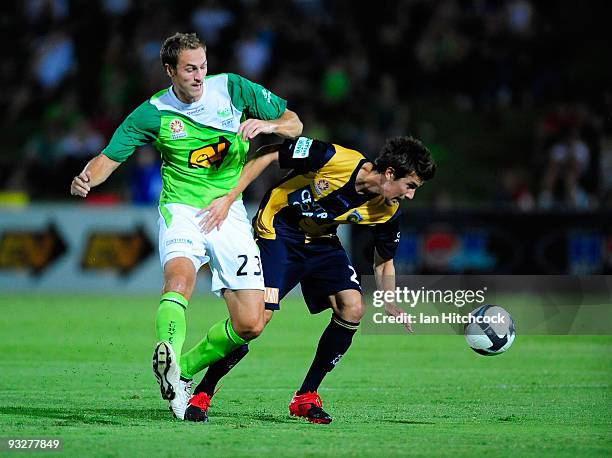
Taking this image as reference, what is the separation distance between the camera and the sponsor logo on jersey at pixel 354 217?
7773 millimetres

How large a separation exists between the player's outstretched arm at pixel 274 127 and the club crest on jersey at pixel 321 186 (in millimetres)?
340

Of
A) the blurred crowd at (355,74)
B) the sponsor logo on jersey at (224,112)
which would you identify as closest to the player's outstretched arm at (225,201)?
the sponsor logo on jersey at (224,112)

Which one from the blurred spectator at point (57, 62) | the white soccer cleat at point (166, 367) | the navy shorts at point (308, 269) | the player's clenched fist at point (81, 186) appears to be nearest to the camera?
the white soccer cleat at point (166, 367)

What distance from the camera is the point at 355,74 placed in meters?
20.2

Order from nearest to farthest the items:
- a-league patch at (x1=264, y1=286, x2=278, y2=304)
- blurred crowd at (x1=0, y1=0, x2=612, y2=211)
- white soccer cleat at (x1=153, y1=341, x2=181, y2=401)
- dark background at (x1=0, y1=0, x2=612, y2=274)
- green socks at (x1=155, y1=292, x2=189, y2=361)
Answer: white soccer cleat at (x1=153, y1=341, x2=181, y2=401) → green socks at (x1=155, y1=292, x2=189, y2=361) → a-league patch at (x1=264, y1=286, x2=278, y2=304) → dark background at (x1=0, y1=0, x2=612, y2=274) → blurred crowd at (x1=0, y1=0, x2=612, y2=211)

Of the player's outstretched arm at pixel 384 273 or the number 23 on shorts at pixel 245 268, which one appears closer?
the number 23 on shorts at pixel 245 268

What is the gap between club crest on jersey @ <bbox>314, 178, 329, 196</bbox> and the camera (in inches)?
304

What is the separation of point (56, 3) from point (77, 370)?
1298cm

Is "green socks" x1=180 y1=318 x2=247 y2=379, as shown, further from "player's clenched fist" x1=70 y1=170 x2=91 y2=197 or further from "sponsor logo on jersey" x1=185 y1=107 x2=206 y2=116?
"sponsor logo on jersey" x1=185 y1=107 x2=206 y2=116

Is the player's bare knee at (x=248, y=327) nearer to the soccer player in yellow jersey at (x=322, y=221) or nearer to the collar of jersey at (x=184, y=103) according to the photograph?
the soccer player in yellow jersey at (x=322, y=221)

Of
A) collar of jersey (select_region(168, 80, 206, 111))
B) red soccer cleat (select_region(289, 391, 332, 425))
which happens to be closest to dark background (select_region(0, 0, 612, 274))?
collar of jersey (select_region(168, 80, 206, 111))

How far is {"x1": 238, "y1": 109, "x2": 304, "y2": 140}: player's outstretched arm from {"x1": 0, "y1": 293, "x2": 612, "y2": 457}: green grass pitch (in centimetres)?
177

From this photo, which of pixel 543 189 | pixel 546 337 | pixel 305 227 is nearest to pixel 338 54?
pixel 543 189

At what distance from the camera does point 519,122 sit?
813 inches
